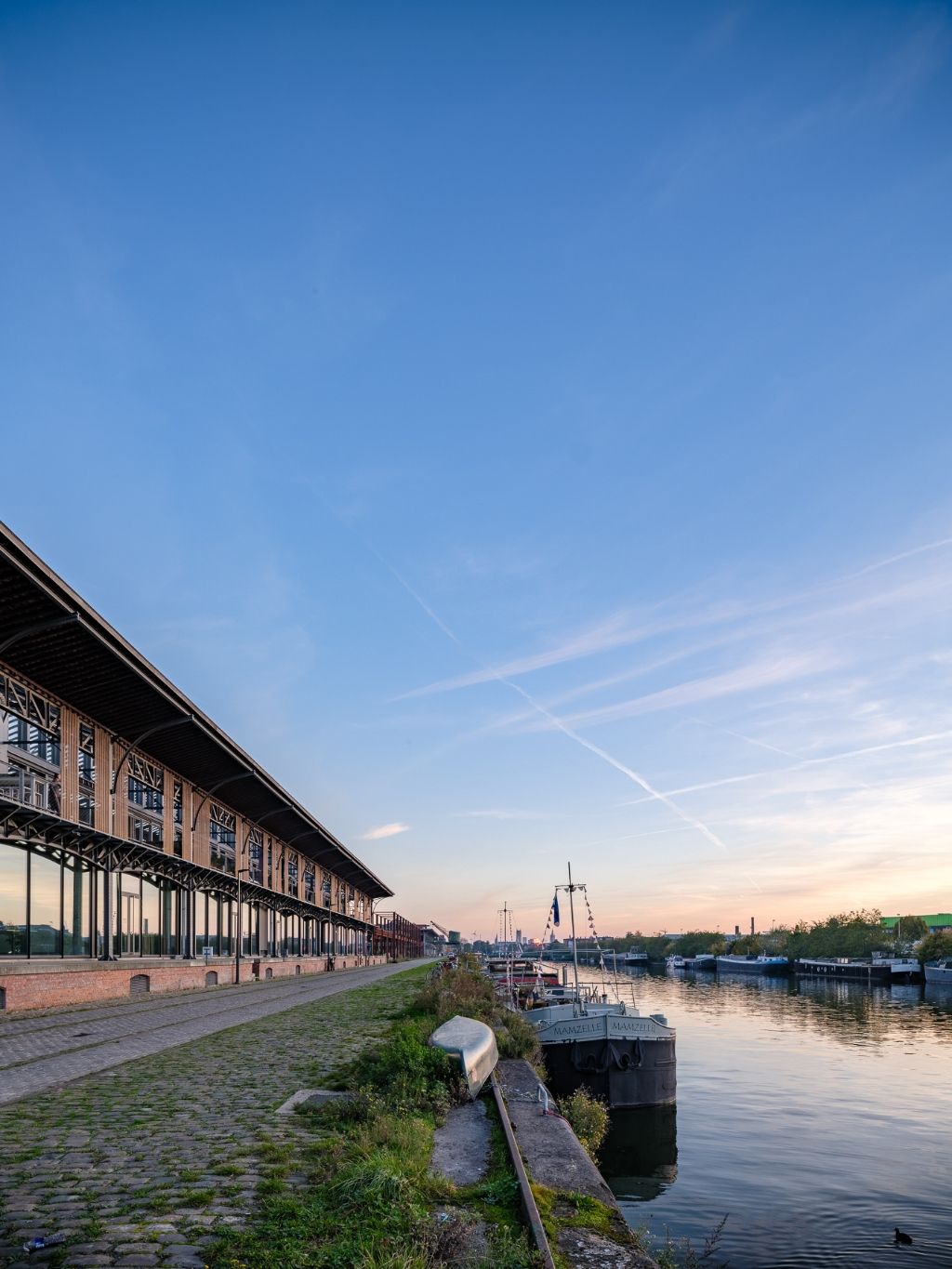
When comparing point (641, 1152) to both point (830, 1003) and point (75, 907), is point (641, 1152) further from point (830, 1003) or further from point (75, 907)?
point (830, 1003)

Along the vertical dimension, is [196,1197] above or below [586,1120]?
above

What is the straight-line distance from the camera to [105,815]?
36.9 m

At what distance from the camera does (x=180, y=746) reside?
145 ft

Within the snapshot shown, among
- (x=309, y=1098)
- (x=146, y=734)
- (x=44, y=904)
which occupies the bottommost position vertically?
(x=309, y=1098)

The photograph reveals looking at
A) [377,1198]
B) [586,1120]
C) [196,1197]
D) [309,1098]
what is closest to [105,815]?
[586,1120]

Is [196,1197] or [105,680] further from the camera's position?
[105,680]

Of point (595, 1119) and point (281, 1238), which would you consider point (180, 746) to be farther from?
point (281, 1238)

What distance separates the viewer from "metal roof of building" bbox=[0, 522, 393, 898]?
26953 mm

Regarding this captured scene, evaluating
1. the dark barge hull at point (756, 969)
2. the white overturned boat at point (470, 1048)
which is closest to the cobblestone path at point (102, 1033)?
the white overturned boat at point (470, 1048)

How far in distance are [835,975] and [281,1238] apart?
133 meters

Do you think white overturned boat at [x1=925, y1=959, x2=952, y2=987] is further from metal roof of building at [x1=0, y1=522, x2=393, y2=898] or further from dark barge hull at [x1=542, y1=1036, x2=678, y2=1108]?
dark barge hull at [x1=542, y1=1036, x2=678, y2=1108]

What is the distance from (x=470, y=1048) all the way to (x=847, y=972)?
12261 centimetres

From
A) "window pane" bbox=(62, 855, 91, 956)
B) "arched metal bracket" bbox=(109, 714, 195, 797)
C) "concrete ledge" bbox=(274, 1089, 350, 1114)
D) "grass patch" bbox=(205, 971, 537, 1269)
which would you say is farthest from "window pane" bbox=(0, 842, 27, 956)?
"grass patch" bbox=(205, 971, 537, 1269)

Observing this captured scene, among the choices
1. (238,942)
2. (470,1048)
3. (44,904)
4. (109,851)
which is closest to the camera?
(470,1048)
